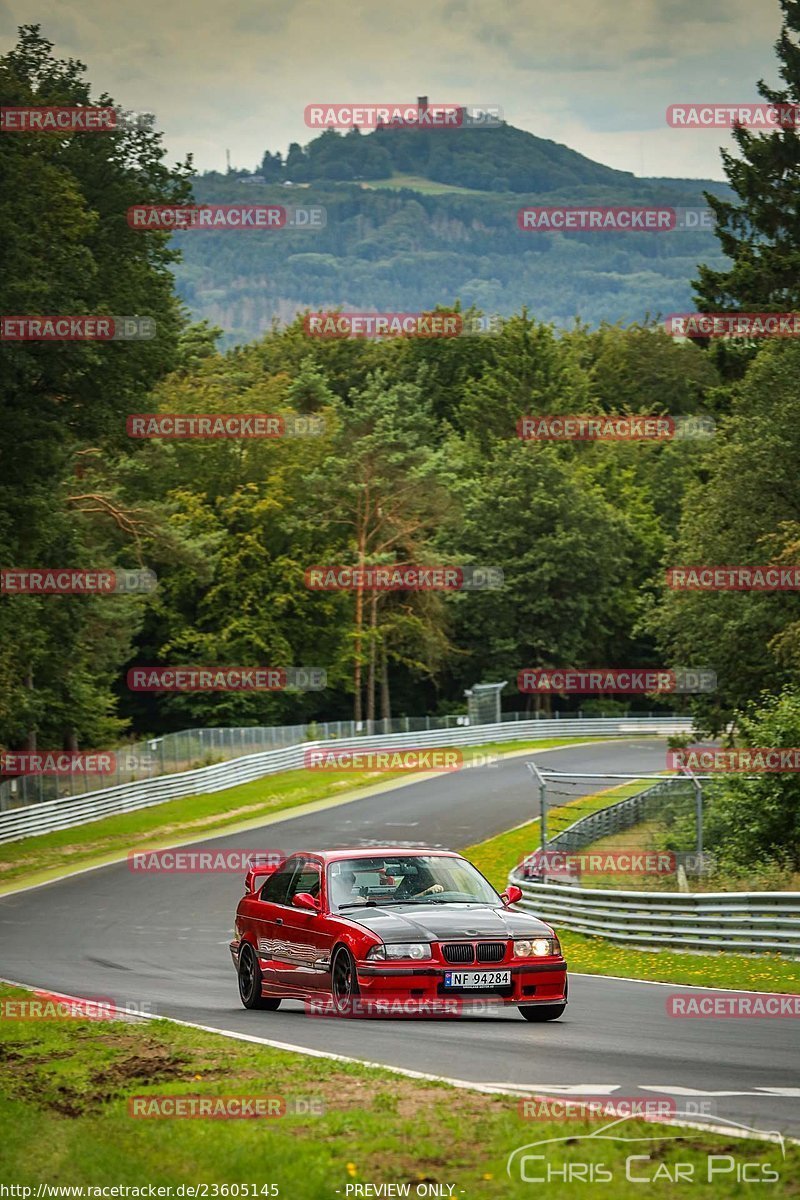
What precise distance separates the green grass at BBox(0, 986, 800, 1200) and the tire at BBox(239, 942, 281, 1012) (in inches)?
170

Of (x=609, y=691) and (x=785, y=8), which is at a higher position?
(x=785, y=8)

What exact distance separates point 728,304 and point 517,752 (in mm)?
24499

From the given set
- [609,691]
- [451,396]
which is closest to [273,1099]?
[609,691]

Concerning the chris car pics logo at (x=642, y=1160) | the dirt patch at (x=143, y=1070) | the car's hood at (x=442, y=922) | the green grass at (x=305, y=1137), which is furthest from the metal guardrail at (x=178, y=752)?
the chris car pics logo at (x=642, y=1160)

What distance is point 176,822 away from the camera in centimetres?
4922

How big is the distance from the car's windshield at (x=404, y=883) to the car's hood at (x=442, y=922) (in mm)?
209

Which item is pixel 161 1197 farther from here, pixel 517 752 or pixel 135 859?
pixel 517 752

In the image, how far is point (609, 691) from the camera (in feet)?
307

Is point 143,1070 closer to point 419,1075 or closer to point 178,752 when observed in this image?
point 419,1075

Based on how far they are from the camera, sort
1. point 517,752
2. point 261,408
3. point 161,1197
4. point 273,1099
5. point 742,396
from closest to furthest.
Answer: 1. point 161,1197
2. point 273,1099
3. point 742,396
4. point 517,752
5. point 261,408

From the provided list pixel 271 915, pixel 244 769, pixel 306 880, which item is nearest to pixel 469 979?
pixel 306 880

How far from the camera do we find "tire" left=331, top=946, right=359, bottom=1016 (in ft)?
43.2

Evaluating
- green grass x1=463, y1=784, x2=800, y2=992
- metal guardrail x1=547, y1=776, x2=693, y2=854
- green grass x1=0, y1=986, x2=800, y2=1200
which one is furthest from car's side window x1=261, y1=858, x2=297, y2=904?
metal guardrail x1=547, y1=776, x2=693, y2=854

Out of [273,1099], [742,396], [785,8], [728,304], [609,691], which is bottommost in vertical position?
[609,691]
